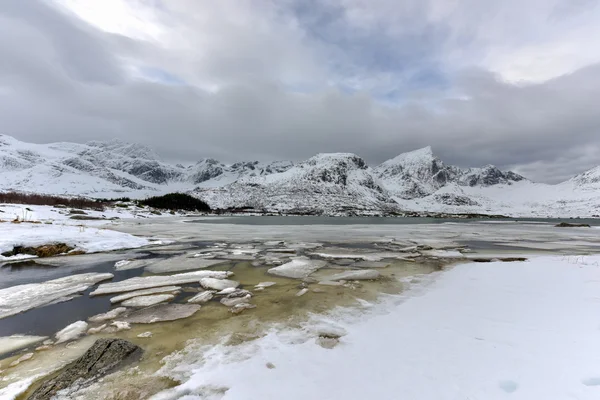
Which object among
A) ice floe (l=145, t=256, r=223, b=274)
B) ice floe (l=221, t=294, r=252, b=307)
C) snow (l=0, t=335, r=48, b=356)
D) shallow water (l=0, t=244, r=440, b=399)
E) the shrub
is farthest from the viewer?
the shrub

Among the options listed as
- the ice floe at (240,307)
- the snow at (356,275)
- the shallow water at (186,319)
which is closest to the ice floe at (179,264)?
the shallow water at (186,319)

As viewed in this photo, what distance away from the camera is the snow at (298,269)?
1153 cm

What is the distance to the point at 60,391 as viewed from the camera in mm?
4086

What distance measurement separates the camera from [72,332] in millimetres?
6141

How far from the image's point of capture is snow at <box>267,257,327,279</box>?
1153cm

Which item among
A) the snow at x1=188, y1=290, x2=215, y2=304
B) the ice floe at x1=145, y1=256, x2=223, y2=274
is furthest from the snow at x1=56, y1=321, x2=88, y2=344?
the ice floe at x1=145, y1=256, x2=223, y2=274

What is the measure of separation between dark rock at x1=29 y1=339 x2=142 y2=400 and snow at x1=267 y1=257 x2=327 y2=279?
261 inches

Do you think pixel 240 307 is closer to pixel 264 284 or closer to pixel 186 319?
pixel 186 319

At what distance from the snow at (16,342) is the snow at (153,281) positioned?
306 cm

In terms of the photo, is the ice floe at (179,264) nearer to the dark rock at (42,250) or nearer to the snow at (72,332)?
the snow at (72,332)

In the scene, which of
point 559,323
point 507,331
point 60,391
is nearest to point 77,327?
point 60,391

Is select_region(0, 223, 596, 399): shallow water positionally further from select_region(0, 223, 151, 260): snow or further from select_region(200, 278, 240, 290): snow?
select_region(0, 223, 151, 260): snow

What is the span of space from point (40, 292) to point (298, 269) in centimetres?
894

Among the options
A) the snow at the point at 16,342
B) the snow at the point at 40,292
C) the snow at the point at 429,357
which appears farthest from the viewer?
the snow at the point at 40,292
